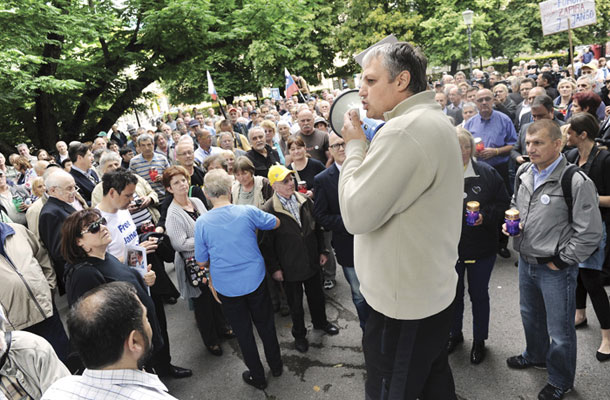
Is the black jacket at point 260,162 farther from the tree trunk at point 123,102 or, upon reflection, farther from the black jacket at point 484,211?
the tree trunk at point 123,102

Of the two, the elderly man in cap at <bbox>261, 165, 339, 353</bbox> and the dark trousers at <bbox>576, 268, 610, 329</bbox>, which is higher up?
the elderly man in cap at <bbox>261, 165, 339, 353</bbox>

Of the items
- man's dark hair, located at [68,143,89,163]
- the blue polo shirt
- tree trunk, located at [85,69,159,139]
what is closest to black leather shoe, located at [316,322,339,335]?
the blue polo shirt

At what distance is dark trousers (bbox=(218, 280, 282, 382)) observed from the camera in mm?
3496

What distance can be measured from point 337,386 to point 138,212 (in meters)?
3.09

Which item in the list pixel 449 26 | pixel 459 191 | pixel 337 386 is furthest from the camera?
pixel 449 26

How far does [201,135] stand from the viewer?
6.84 m

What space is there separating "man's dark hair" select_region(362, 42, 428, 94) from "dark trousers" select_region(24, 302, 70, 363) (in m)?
3.46

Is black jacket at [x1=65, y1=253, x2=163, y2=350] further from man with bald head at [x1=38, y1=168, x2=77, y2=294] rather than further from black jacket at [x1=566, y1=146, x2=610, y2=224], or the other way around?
black jacket at [x1=566, y1=146, x2=610, y2=224]

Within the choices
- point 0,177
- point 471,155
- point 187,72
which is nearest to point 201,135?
point 0,177

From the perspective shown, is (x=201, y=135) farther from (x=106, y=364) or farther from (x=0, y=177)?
(x=106, y=364)

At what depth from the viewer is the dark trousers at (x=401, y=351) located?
1779 millimetres

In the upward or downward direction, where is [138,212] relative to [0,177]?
downward

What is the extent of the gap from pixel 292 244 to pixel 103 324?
2488 mm

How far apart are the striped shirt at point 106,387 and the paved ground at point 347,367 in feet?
7.50
